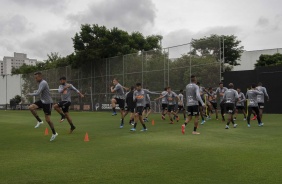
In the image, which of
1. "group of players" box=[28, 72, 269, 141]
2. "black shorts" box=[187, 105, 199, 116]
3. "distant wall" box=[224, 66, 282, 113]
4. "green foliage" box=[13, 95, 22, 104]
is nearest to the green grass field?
"group of players" box=[28, 72, 269, 141]

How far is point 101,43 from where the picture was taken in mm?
44562

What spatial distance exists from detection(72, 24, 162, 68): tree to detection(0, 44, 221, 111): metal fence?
1.13 meters

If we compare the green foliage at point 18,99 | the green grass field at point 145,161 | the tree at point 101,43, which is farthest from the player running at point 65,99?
the green foliage at point 18,99

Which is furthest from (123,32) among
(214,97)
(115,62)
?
(214,97)

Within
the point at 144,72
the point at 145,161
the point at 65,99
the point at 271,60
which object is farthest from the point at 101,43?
the point at 145,161

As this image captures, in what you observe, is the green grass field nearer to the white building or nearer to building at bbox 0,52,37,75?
the white building

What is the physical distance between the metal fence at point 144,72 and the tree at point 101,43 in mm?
1127

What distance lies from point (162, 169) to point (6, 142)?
7023 mm

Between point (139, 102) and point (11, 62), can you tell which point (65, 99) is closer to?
point (139, 102)

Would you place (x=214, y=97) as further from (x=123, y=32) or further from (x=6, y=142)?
(x=123, y=32)

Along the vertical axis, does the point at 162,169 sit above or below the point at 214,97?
below

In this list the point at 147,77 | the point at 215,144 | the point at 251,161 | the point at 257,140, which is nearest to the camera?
the point at 251,161

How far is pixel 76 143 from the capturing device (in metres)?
11.2

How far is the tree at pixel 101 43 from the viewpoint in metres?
43.8
